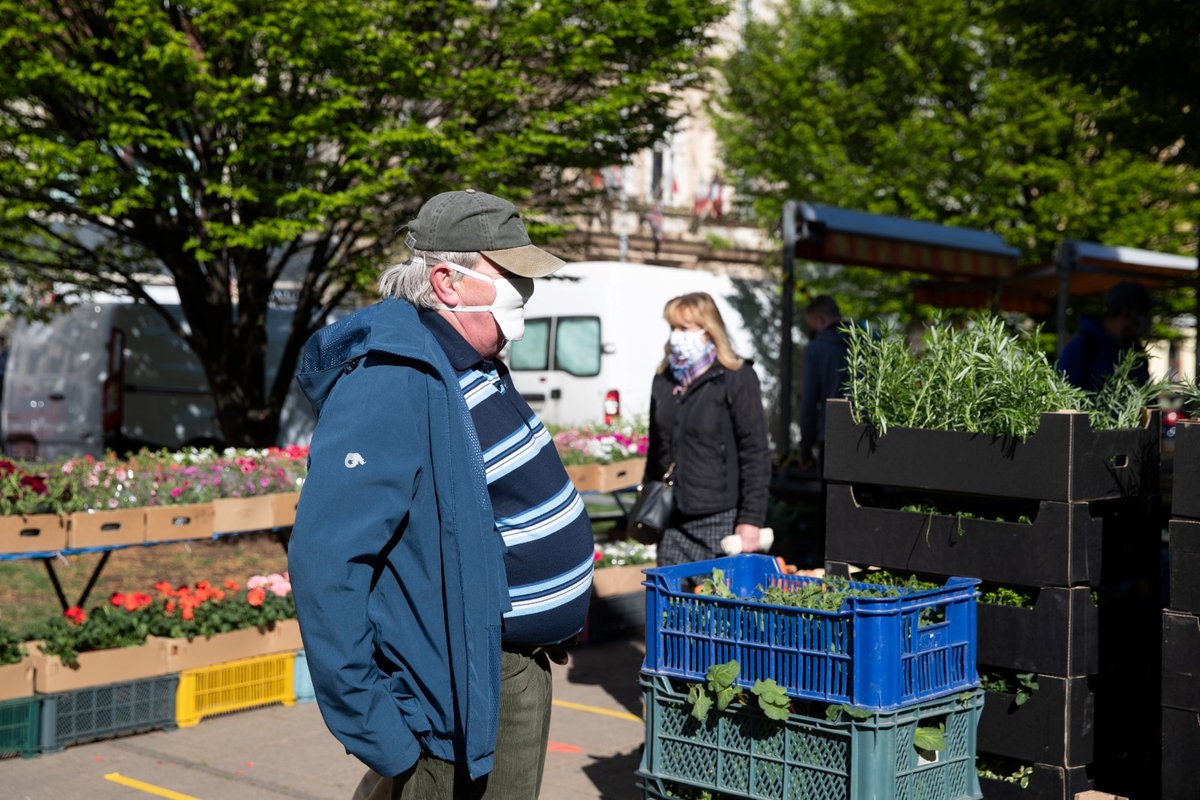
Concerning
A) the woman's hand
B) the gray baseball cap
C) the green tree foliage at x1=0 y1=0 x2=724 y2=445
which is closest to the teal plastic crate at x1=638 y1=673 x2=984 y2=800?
the gray baseball cap

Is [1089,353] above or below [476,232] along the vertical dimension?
below

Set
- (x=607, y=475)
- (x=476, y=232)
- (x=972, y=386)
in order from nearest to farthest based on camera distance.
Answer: (x=476, y=232) < (x=972, y=386) < (x=607, y=475)

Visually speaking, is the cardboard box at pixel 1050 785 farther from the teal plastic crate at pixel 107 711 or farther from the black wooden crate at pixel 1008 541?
the teal plastic crate at pixel 107 711

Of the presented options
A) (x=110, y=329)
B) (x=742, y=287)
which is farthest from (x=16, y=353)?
(x=742, y=287)

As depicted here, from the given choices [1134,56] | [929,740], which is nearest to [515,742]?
[929,740]

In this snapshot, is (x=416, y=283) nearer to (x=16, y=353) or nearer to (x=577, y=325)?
(x=577, y=325)

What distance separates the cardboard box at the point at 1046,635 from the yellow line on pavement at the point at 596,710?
2918 mm

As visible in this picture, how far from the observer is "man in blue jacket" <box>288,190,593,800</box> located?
2461 millimetres

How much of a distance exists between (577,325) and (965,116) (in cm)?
969

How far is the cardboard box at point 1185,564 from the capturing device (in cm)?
340

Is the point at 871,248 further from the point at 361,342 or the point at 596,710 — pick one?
the point at 361,342

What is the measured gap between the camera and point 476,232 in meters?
2.77

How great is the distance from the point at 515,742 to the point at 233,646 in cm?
408

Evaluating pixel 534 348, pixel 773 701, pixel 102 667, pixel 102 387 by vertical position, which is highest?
pixel 534 348
